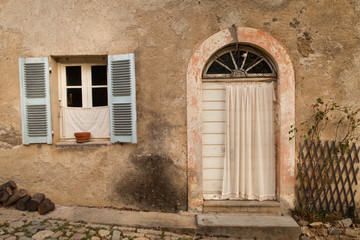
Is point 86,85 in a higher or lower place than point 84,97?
higher

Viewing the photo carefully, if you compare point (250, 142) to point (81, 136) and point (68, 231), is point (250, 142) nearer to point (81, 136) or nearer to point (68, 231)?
point (81, 136)

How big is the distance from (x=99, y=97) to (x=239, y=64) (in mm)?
2546

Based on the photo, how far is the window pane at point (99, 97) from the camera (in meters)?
3.98

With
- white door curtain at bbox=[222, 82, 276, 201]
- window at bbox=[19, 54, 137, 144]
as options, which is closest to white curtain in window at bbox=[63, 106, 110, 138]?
window at bbox=[19, 54, 137, 144]

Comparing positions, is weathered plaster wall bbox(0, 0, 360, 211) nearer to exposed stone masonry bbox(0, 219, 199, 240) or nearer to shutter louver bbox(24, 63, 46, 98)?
shutter louver bbox(24, 63, 46, 98)

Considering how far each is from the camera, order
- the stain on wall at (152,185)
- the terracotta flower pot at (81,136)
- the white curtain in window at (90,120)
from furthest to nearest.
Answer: the white curtain in window at (90,120) → the terracotta flower pot at (81,136) → the stain on wall at (152,185)

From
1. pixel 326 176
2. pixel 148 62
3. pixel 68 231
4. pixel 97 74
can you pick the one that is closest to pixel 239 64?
pixel 148 62

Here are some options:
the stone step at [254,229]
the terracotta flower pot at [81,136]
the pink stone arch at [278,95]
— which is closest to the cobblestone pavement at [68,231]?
the stone step at [254,229]

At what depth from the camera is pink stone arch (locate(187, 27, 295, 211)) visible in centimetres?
359

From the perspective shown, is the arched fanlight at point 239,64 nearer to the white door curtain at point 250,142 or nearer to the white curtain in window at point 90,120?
the white door curtain at point 250,142

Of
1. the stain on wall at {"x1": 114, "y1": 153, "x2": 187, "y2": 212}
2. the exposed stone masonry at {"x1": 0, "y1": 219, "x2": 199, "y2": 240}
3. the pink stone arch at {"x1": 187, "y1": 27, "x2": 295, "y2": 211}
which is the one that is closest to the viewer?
the exposed stone masonry at {"x1": 0, "y1": 219, "x2": 199, "y2": 240}

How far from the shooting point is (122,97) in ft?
12.1

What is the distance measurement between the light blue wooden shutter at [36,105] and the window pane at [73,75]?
1.16 feet

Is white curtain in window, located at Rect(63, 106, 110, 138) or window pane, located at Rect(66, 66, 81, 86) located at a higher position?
window pane, located at Rect(66, 66, 81, 86)
